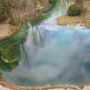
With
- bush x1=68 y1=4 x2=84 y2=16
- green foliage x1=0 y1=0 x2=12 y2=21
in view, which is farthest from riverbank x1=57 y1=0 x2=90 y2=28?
green foliage x1=0 y1=0 x2=12 y2=21

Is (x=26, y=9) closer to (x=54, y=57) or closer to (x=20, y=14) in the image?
(x=20, y=14)

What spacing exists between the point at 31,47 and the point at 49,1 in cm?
3791

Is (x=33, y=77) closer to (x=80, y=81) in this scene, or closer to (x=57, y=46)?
(x=80, y=81)

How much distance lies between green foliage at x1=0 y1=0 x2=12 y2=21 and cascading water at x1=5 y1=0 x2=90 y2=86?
6.94m

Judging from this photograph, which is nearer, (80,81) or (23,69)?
(80,81)

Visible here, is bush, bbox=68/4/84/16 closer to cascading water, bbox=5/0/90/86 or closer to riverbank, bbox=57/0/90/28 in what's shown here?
riverbank, bbox=57/0/90/28

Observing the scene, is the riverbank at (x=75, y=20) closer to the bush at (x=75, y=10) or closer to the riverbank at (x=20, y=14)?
the bush at (x=75, y=10)

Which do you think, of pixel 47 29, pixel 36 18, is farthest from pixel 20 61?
pixel 36 18

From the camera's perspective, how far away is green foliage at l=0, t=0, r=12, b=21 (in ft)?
186

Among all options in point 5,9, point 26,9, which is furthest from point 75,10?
point 5,9

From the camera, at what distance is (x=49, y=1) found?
81.3 m

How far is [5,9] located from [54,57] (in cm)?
2255

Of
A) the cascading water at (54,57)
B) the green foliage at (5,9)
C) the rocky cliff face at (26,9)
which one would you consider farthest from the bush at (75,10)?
the green foliage at (5,9)

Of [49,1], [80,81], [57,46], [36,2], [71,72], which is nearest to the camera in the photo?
[80,81]
